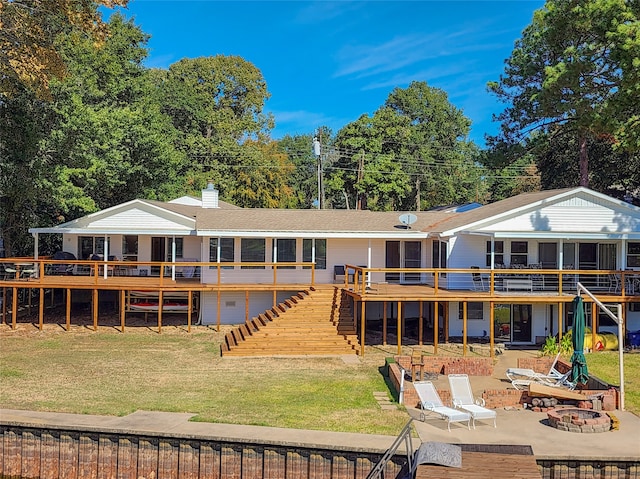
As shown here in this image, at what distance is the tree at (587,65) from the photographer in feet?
Result: 64.1

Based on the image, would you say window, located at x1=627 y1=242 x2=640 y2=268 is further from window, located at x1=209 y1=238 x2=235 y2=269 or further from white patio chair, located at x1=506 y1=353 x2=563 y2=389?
window, located at x1=209 y1=238 x2=235 y2=269

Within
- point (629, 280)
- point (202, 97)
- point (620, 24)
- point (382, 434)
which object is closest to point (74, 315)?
point (382, 434)

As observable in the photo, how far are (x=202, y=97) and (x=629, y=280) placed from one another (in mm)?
36566

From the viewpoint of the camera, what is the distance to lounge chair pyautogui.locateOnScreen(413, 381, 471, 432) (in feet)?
39.7

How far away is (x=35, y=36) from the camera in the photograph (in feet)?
67.3

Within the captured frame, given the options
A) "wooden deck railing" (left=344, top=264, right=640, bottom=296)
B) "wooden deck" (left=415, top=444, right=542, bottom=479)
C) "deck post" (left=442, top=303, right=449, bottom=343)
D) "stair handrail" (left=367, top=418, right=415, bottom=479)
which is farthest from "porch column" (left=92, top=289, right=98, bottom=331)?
"wooden deck" (left=415, top=444, right=542, bottom=479)

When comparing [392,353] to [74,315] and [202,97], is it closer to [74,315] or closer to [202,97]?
[74,315]

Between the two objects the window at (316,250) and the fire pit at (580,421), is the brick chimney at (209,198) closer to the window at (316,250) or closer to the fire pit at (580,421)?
the window at (316,250)

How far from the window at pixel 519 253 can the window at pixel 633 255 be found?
398 cm

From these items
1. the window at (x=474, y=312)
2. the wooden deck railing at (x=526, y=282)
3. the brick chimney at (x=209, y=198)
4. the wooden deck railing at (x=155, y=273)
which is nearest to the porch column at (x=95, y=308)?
the wooden deck railing at (x=155, y=273)

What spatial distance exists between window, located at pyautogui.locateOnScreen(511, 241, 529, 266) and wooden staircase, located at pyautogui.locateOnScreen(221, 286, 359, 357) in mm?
6472

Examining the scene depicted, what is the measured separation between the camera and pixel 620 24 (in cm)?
2006

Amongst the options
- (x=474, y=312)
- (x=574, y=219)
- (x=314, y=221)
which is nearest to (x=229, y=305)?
(x=314, y=221)

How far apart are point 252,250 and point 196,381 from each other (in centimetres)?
894
